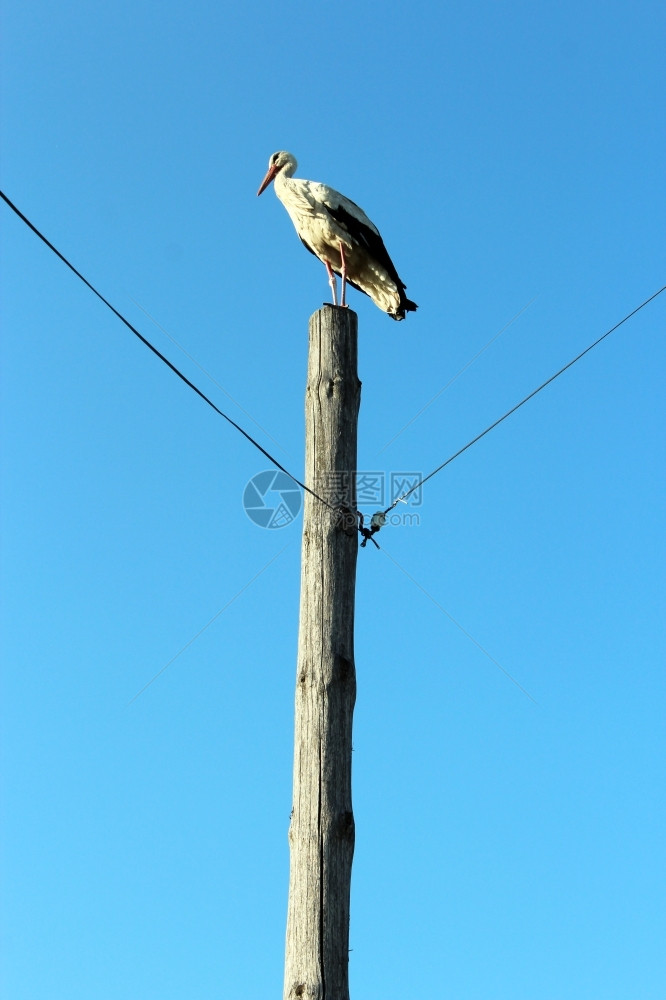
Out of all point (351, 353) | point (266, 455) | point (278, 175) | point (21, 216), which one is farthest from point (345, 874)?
point (278, 175)

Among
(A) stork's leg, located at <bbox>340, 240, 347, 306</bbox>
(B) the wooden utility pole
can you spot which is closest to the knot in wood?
(B) the wooden utility pole

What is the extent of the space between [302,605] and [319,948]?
4.10 ft

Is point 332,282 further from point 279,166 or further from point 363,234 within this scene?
point 279,166

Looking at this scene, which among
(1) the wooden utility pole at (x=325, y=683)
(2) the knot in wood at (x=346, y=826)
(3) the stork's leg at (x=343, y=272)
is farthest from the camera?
(3) the stork's leg at (x=343, y=272)

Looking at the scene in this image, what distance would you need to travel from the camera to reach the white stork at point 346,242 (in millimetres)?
7008

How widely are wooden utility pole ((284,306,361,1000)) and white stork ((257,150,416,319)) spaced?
2766 mm

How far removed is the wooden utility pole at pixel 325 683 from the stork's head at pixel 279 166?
12.7 feet

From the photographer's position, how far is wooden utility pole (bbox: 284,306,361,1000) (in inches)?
130

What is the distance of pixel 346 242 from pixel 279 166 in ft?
4.22

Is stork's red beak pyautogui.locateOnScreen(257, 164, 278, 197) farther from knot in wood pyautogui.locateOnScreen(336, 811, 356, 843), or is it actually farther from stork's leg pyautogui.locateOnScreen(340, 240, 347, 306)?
knot in wood pyautogui.locateOnScreen(336, 811, 356, 843)

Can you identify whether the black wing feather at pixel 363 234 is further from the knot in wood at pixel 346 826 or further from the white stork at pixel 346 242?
the knot in wood at pixel 346 826

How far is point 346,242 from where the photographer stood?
700 cm

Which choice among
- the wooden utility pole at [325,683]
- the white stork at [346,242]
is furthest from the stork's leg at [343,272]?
the wooden utility pole at [325,683]

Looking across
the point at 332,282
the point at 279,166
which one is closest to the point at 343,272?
→ the point at 332,282
